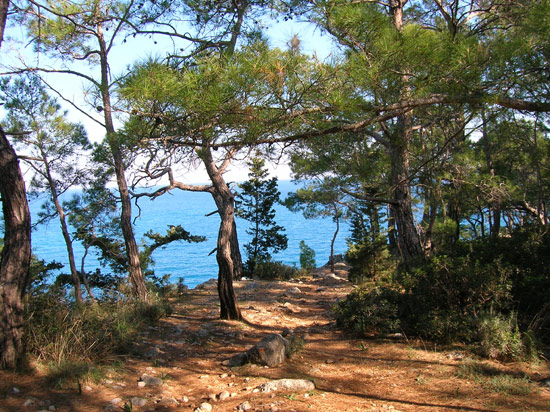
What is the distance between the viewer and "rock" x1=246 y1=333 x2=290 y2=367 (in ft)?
14.8

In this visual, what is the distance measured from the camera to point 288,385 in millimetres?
3816

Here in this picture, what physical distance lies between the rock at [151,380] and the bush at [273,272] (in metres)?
8.95

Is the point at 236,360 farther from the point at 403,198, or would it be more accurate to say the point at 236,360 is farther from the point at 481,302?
the point at 403,198

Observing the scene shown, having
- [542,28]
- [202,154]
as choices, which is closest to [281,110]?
[202,154]

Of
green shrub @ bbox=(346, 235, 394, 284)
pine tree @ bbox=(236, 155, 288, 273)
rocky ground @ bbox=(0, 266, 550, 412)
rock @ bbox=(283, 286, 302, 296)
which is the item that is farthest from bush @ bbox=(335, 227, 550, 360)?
pine tree @ bbox=(236, 155, 288, 273)

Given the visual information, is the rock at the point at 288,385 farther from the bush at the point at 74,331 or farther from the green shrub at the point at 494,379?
the bush at the point at 74,331

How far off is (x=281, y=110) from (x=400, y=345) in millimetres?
3064

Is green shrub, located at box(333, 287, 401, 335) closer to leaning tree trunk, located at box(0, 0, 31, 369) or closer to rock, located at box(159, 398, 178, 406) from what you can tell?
rock, located at box(159, 398, 178, 406)

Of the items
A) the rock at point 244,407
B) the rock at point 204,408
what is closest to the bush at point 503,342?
the rock at point 244,407

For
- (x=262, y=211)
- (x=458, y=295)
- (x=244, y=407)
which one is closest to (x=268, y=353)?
(x=244, y=407)

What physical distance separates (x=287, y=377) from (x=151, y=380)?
1.29 m

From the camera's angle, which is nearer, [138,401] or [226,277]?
[138,401]

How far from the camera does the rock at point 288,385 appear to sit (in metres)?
3.77

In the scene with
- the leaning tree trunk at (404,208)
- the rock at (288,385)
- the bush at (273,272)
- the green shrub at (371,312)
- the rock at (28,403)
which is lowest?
the rock at (288,385)
